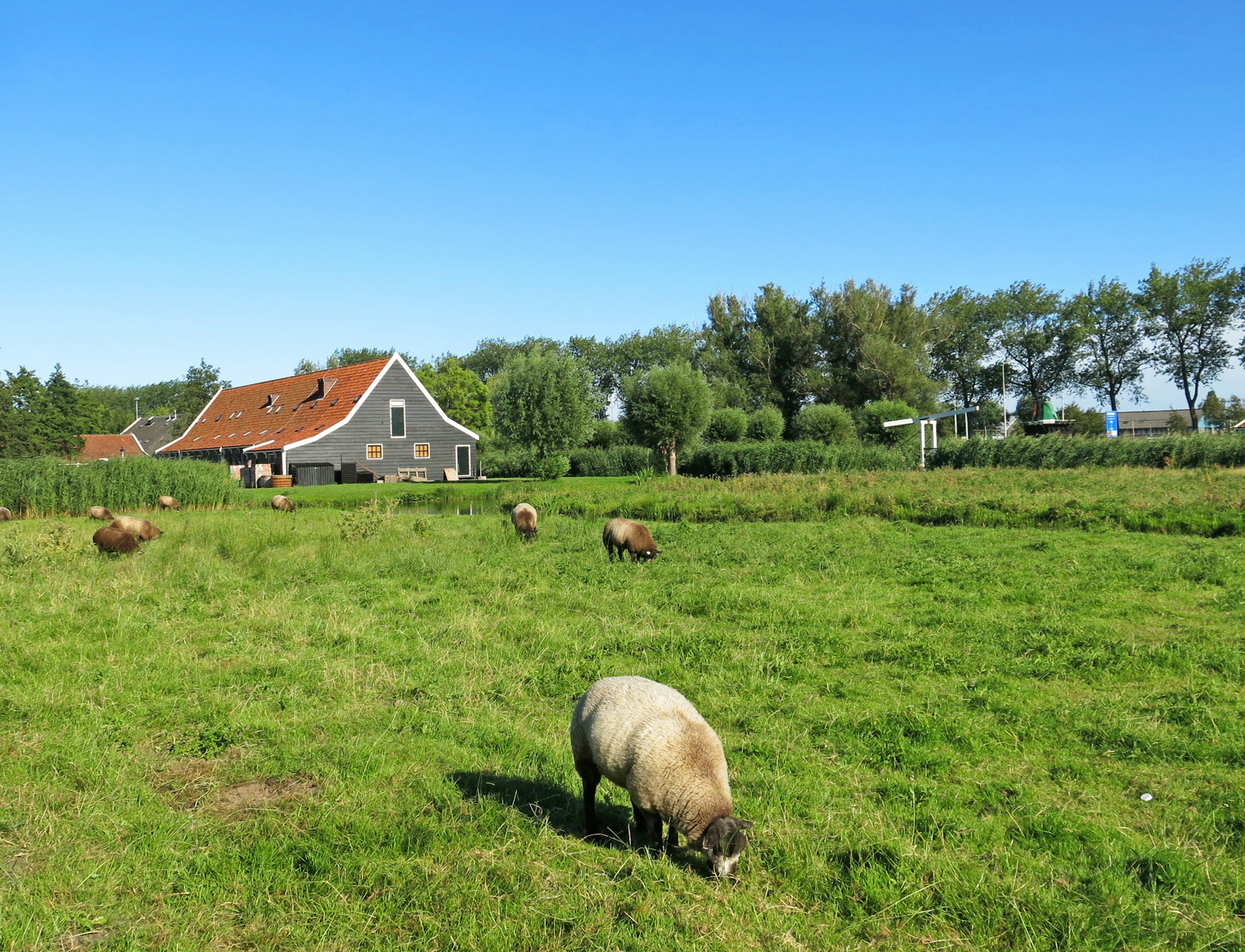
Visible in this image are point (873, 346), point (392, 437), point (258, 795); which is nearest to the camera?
point (258, 795)

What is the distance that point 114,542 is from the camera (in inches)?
704

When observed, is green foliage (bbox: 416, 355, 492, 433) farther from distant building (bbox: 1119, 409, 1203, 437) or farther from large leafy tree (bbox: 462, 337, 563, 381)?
distant building (bbox: 1119, 409, 1203, 437)

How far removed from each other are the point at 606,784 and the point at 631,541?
1043 centimetres

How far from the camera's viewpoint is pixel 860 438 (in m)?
59.5

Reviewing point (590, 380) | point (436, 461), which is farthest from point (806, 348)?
point (436, 461)

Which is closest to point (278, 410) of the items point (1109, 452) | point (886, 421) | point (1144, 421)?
point (886, 421)

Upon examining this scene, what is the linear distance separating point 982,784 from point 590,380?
1866 inches

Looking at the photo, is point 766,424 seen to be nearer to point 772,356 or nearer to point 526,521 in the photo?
point 772,356

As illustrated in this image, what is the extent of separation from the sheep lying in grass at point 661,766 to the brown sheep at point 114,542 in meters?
16.4

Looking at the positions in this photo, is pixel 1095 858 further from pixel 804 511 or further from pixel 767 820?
pixel 804 511

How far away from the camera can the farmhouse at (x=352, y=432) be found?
156 feet

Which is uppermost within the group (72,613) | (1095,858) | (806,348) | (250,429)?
(806,348)

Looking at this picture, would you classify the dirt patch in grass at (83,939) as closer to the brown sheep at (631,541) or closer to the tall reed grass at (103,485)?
the brown sheep at (631,541)

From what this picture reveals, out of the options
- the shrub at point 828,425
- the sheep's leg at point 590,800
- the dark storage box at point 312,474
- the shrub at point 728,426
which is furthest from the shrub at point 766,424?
the sheep's leg at point 590,800
